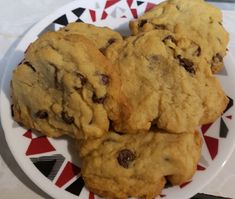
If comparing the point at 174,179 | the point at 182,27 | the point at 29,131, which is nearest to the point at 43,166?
the point at 29,131

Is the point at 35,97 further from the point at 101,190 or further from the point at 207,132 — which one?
the point at 207,132

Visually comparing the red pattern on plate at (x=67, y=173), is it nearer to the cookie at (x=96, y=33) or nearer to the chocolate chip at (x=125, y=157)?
the chocolate chip at (x=125, y=157)

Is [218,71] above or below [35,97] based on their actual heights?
below

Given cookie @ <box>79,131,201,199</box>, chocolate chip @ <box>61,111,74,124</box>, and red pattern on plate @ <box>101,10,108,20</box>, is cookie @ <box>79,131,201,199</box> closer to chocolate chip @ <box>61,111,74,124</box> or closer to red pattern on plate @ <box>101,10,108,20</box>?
chocolate chip @ <box>61,111,74,124</box>

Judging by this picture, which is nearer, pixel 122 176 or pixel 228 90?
pixel 122 176

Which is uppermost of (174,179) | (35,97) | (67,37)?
(67,37)

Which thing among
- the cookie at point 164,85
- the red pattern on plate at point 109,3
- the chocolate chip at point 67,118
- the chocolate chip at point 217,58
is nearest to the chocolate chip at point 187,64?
the cookie at point 164,85
